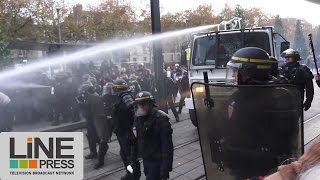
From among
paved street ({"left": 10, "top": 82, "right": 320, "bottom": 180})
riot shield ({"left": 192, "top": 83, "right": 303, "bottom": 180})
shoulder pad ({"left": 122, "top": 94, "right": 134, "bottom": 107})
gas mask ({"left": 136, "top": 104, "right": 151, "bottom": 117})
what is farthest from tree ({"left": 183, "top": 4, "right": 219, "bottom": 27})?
riot shield ({"left": 192, "top": 83, "right": 303, "bottom": 180})

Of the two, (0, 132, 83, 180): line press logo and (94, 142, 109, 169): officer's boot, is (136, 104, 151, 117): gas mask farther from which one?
(94, 142, 109, 169): officer's boot

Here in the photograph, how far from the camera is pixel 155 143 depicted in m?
4.30

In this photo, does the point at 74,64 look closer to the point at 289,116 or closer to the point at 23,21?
the point at 23,21

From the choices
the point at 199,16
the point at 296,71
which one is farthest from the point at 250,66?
the point at 199,16

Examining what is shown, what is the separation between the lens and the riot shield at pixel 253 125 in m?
1.76

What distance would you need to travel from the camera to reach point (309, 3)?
2713mm

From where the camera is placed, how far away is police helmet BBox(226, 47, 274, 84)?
2.44 m

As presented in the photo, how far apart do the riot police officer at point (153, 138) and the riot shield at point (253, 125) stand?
2272mm

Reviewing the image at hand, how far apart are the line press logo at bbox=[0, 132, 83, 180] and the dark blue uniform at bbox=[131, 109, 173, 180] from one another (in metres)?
0.73

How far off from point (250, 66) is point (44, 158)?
2.64 m

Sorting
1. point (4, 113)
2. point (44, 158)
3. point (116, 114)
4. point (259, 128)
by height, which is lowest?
point (44, 158)

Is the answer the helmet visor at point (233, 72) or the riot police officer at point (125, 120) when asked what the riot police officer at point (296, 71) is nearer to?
the riot police officer at point (125, 120)

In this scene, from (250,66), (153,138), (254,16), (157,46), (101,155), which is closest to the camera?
(250,66)

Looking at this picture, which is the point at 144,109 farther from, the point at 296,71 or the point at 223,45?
the point at 223,45
